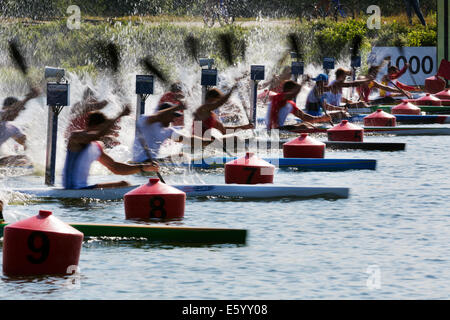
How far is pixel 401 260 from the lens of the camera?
11062mm

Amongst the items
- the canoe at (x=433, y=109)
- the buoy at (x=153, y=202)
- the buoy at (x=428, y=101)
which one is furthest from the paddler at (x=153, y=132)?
the buoy at (x=428, y=101)

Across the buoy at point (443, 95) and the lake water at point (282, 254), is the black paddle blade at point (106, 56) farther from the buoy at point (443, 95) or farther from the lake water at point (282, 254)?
the lake water at point (282, 254)

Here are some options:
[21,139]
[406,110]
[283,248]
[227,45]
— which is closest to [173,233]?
[283,248]

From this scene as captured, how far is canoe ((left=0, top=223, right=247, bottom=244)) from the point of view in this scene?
11766mm

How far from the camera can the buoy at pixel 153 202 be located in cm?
1322

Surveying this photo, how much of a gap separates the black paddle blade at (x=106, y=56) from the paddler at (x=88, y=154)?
706 inches

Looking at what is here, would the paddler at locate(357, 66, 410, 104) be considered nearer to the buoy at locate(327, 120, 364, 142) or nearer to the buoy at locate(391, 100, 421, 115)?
the buoy at locate(391, 100, 421, 115)

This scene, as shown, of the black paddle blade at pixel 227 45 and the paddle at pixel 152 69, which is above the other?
the black paddle blade at pixel 227 45

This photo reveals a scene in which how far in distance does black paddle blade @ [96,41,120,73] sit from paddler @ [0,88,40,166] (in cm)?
1433

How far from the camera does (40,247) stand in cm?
1001

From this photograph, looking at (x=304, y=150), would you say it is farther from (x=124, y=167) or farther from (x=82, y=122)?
(x=124, y=167)

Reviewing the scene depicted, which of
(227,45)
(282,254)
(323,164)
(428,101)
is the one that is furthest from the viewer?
(227,45)

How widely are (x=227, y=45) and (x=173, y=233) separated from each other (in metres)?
23.9
